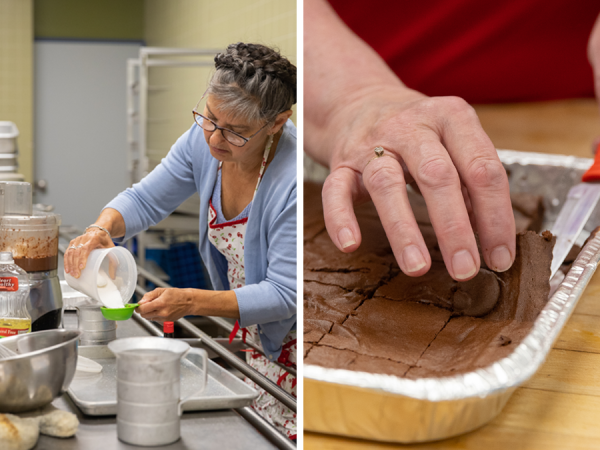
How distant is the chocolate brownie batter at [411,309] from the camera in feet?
1.88

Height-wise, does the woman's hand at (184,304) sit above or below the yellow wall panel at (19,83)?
below

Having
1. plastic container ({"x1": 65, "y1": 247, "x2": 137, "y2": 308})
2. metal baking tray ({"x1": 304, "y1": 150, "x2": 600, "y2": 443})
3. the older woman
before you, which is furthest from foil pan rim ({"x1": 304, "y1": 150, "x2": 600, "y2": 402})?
plastic container ({"x1": 65, "y1": 247, "x2": 137, "y2": 308})

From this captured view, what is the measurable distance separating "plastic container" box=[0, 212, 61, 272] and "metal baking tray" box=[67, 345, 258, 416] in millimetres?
184

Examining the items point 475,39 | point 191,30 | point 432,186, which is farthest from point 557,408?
point 191,30

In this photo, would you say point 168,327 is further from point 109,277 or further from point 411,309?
point 411,309

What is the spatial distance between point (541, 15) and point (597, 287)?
2.41 ft

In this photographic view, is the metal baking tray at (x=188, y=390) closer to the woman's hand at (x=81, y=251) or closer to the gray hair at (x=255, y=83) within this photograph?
the woman's hand at (x=81, y=251)

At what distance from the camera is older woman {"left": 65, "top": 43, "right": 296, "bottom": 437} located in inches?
36.9

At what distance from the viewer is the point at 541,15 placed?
1.36m

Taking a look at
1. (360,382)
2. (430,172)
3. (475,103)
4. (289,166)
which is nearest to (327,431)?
(360,382)

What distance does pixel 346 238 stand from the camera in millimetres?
649

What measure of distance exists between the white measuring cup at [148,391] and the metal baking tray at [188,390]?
0.07m

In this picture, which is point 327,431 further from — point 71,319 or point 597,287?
point 71,319

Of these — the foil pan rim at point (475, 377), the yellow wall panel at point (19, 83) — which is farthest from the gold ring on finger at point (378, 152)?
the yellow wall panel at point (19, 83)
